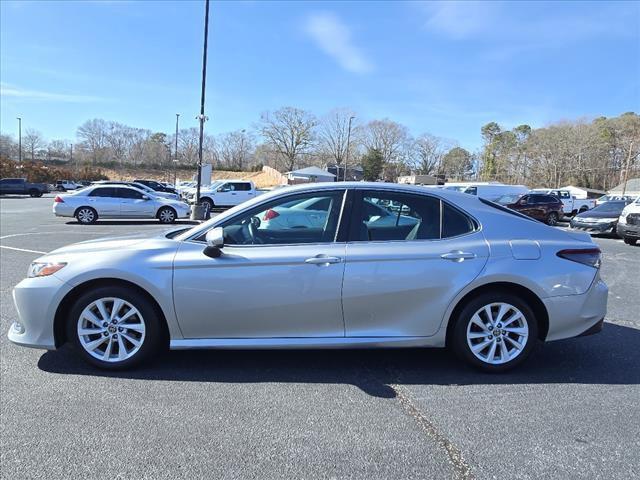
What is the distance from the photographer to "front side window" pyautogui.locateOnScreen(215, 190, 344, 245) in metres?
3.84

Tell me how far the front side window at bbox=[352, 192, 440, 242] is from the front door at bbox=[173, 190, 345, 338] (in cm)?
31

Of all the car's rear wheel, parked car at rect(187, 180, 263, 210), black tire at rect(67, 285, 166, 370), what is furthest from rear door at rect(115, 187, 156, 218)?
black tire at rect(67, 285, 166, 370)

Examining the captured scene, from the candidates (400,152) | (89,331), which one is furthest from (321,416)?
(400,152)

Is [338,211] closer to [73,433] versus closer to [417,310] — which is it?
[417,310]

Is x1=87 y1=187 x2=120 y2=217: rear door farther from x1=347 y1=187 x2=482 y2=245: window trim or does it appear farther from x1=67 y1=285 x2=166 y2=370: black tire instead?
x1=347 y1=187 x2=482 y2=245: window trim

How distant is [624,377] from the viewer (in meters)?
3.87

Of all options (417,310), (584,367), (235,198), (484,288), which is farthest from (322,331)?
(235,198)

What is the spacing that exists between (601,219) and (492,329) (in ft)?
56.9

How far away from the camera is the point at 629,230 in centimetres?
1409

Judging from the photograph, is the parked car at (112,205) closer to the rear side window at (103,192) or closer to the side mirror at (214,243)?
the rear side window at (103,192)

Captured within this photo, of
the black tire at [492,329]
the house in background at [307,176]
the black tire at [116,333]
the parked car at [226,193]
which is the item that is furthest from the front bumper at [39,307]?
the house in background at [307,176]

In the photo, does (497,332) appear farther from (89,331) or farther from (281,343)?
(89,331)

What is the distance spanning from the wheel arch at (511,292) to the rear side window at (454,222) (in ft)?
1.63

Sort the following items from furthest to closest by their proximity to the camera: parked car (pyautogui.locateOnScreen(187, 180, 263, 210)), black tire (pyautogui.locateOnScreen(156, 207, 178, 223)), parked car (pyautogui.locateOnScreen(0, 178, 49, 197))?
parked car (pyautogui.locateOnScreen(0, 178, 49, 197)) < parked car (pyautogui.locateOnScreen(187, 180, 263, 210)) < black tire (pyautogui.locateOnScreen(156, 207, 178, 223))
